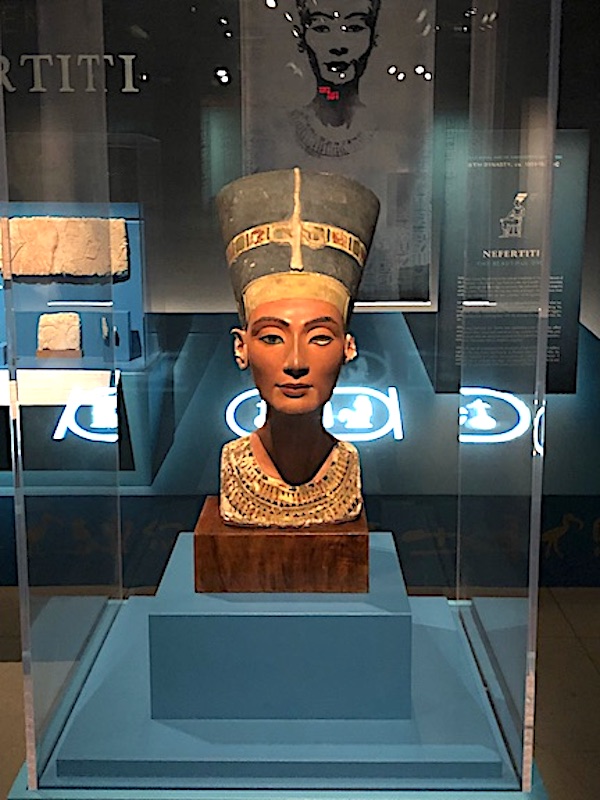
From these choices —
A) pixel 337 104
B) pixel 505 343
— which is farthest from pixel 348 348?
pixel 337 104

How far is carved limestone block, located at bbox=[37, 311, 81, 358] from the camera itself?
267cm

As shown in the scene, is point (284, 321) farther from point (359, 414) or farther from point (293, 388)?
point (359, 414)

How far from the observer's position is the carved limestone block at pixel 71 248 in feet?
8.46

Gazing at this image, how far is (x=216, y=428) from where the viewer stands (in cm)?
337

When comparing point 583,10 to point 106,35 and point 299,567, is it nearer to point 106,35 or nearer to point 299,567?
point 106,35

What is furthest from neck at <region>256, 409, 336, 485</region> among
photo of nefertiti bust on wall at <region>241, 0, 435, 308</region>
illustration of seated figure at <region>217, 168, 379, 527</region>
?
photo of nefertiti bust on wall at <region>241, 0, 435, 308</region>

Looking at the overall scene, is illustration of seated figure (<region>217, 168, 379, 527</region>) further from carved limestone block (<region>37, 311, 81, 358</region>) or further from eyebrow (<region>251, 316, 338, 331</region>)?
carved limestone block (<region>37, 311, 81, 358</region>)

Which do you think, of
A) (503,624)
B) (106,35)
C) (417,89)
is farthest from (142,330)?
(503,624)

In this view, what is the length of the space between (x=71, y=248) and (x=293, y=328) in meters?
0.80

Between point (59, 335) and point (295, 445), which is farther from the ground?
point (59, 335)

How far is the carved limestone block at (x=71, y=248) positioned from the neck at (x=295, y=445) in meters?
0.70

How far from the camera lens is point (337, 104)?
2805 millimetres

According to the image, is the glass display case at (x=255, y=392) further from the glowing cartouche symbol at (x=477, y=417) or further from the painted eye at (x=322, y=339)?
the painted eye at (x=322, y=339)

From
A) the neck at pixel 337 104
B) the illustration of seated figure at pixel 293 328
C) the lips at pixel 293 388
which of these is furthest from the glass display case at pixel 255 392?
the lips at pixel 293 388
